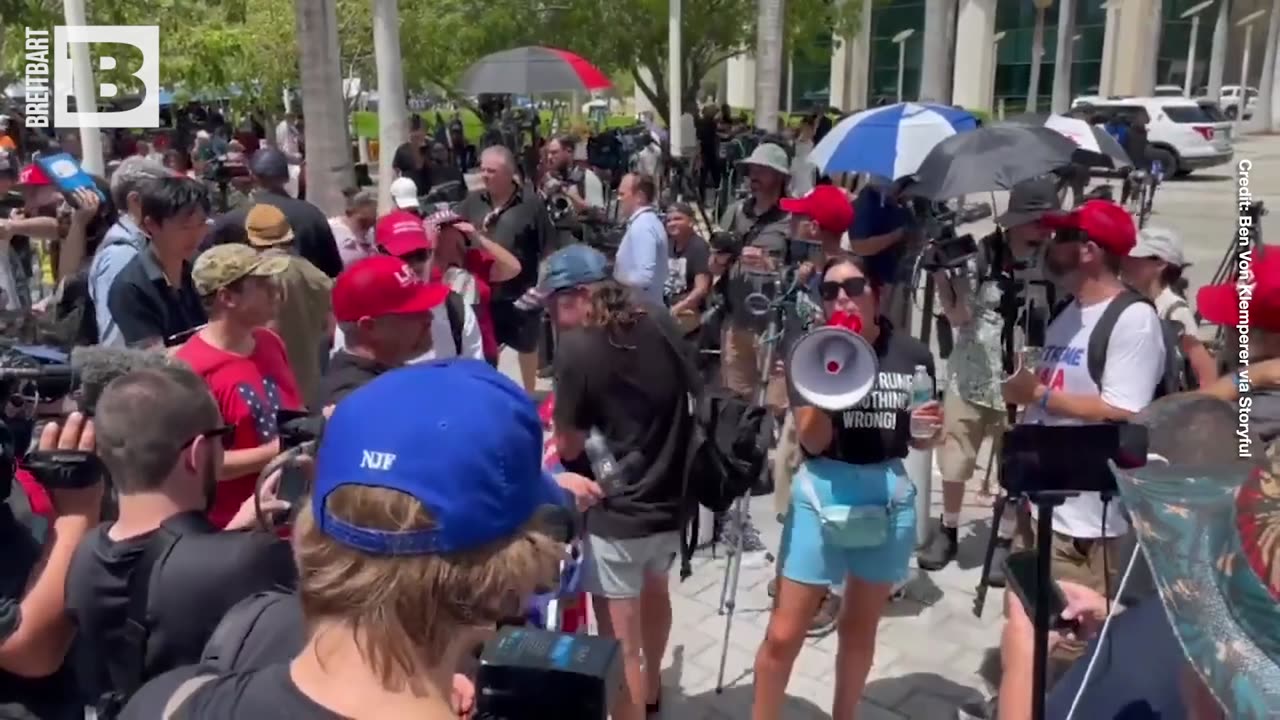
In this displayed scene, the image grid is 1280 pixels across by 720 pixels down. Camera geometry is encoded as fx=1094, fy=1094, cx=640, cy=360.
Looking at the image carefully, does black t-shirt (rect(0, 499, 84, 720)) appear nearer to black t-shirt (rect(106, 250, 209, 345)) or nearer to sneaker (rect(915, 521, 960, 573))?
black t-shirt (rect(106, 250, 209, 345))

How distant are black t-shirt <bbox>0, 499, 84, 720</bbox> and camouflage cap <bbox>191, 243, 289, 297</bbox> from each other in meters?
1.18

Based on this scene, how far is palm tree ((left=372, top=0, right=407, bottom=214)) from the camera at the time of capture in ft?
36.3

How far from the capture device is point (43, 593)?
2201 mm

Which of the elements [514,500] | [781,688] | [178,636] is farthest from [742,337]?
[514,500]

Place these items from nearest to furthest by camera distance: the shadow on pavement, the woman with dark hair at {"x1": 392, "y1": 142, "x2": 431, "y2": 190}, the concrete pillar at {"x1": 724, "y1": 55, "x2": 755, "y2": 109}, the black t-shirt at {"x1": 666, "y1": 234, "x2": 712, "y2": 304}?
the shadow on pavement < the black t-shirt at {"x1": 666, "y1": 234, "x2": 712, "y2": 304} < the woman with dark hair at {"x1": 392, "y1": 142, "x2": 431, "y2": 190} < the concrete pillar at {"x1": 724, "y1": 55, "x2": 755, "y2": 109}

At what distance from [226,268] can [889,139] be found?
4.62 meters

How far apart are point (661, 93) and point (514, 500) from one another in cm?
2428

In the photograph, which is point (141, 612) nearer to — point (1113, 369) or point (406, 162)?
point (1113, 369)

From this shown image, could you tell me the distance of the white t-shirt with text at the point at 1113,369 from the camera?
135 inches

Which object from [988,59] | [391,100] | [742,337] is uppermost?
[988,59]

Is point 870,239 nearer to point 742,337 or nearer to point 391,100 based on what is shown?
point 742,337

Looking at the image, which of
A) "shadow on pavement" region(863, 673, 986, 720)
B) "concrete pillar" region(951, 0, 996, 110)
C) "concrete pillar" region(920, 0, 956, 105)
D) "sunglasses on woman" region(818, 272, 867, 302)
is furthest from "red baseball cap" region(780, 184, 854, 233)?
"concrete pillar" region(951, 0, 996, 110)

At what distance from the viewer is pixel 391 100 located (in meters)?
11.3

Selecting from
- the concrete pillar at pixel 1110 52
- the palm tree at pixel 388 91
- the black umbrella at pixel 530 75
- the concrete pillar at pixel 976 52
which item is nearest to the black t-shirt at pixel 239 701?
the palm tree at pixel 388 91
